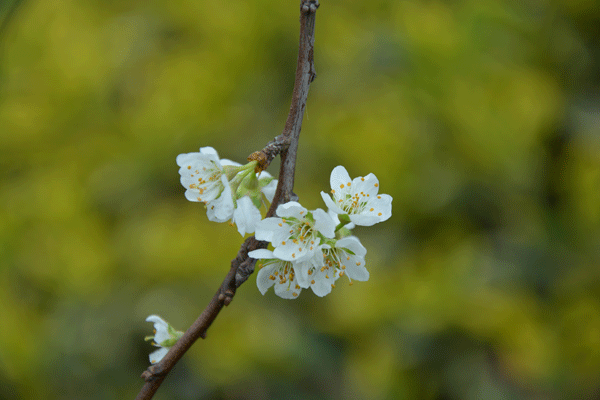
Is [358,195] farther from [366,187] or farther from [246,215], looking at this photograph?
[246,215]

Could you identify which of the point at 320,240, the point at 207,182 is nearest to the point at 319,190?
the point at 207,182

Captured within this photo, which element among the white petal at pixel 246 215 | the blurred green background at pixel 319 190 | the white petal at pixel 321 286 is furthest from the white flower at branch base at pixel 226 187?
the blurred green background at pixel 319 190

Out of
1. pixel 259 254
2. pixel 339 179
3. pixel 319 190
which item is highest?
pixel 319 190

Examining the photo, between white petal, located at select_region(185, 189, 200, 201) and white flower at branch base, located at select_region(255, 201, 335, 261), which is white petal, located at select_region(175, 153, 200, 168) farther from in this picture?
white flower at branch base, located at select_region(255, 201, 335, 261)

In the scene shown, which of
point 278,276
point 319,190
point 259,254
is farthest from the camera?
point 319,190

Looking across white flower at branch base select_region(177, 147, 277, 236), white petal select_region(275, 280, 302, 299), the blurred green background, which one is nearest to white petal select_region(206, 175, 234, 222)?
white flower at branch base select_region(177, 147, 277, 236)
